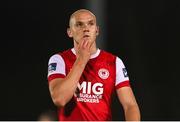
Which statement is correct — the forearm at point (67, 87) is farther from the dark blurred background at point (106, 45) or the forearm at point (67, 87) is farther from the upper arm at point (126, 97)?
Result: the dark blurred background at point (106, 45)

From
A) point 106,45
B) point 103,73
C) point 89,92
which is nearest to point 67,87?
point 89,92

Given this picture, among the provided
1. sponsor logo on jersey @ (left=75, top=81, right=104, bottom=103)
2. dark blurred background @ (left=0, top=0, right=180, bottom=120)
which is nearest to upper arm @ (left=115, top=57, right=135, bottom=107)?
sponsor logo on jersey @ (left=75, top=81, right=104, bottom=103)

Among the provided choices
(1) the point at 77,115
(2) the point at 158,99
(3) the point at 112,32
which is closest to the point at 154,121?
(2) the point at 158,99

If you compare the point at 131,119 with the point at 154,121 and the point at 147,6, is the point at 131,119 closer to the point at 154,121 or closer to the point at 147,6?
the point at 154,121

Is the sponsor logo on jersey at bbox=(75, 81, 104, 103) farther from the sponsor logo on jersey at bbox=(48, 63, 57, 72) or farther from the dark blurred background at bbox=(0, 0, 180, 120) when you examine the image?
the dark blurred background at bbox=(0, 0, 180, 120)

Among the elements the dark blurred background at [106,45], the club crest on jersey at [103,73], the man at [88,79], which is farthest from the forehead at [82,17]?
the dark blurred background at [106,45]

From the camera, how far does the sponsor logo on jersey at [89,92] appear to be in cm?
418

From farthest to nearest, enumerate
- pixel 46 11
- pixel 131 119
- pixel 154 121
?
pixel 46 11
pixel 154 121
pixel 131 119

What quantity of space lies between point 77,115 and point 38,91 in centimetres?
389

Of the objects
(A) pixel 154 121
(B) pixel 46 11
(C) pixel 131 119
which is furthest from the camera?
(B) pixel 46 11

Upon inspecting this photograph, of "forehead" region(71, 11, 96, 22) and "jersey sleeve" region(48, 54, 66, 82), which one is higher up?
"forehead" region(71, 11, 96, 22)

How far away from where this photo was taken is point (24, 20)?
822 centimetres

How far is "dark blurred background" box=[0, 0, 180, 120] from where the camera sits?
800 cm

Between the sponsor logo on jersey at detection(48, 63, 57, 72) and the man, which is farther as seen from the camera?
the sponsor logo on jersey at detection(48, 63, 57, 72)
